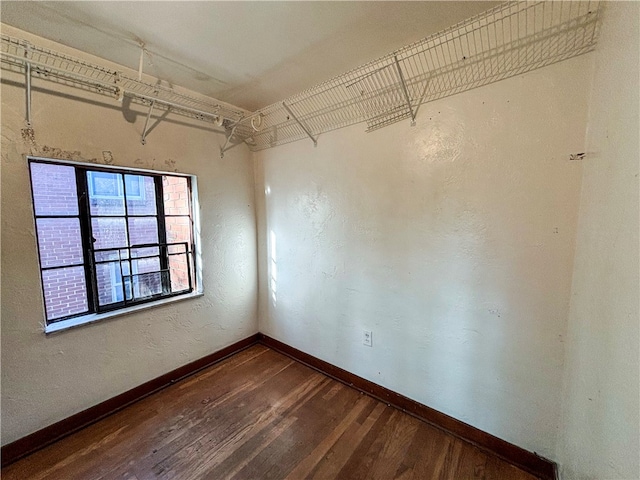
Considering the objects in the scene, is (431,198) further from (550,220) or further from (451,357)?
(451,357)

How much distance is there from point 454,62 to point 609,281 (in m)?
1.22

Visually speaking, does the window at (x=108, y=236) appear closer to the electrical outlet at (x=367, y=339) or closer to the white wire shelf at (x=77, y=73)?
the white wire shelf at (x=77, y=73)

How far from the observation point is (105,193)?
5.61 ft

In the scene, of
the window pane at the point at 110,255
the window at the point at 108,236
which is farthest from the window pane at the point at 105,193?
the window pane at the point at 110,255

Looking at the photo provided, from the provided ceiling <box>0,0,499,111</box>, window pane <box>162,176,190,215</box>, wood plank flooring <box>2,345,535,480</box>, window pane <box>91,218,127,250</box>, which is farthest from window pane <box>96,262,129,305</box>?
ceiling <box>0,0,499,111</box>

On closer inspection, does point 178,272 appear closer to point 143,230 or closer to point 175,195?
point 143,230

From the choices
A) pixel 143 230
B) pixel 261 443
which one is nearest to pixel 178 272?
pixel 143 230

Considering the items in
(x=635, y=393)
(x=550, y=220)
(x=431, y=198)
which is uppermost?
(x=431, y=198)

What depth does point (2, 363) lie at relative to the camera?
134 cm

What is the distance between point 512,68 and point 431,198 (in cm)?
69

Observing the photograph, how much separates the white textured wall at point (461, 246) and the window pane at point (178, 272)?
42.0 inches

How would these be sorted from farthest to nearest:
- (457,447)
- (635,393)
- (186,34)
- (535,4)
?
(457,447)
(186,34)
(535,4)
(635,393)

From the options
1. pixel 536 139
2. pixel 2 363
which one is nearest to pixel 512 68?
pixel 536 139

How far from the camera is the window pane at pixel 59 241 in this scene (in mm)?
1477
